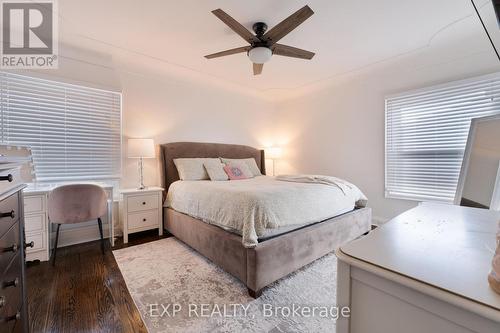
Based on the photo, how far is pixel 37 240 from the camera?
86.3 inches

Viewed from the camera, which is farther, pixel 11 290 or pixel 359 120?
pixel 359 120

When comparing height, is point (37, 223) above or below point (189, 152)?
below

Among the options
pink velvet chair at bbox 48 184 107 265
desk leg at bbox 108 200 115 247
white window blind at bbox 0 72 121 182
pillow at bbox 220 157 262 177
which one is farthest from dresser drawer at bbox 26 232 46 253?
pillow at bbox 220 157 262 177

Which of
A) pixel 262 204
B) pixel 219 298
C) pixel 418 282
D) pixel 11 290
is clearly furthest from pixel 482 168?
pixel 11 290

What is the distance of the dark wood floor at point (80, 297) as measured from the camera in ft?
4.55

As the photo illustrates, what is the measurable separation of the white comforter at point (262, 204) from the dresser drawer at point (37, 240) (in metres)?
1.37

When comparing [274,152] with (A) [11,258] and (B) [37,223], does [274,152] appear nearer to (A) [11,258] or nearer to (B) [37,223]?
(B) [37,223]

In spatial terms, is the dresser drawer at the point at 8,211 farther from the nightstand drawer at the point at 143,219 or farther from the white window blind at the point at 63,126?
the white window blind at the point at 63,126

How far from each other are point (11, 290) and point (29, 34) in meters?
3.00

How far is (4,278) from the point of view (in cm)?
75

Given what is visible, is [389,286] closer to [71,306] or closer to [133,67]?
[71,306]

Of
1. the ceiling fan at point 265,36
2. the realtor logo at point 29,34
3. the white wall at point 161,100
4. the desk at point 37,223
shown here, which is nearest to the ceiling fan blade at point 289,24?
the ceiling fan at point 265,36

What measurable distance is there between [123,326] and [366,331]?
1.53m

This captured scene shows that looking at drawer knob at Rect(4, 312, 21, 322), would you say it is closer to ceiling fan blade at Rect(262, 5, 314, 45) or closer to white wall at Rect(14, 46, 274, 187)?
ceiling fan blade at Rect(262, 5, 314, 45)
